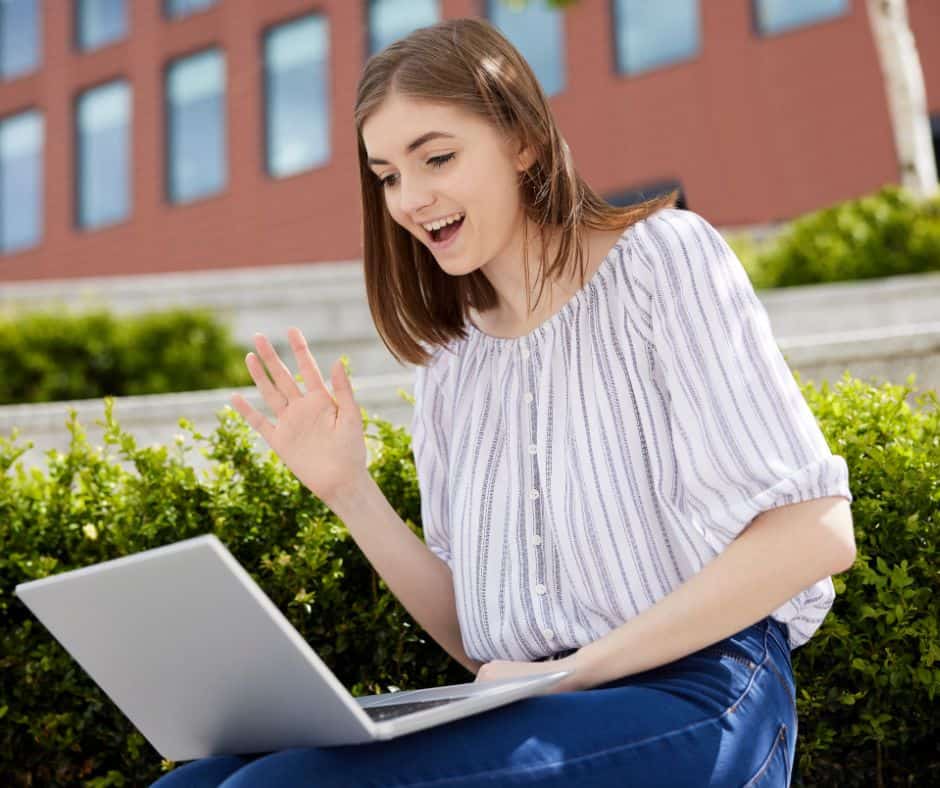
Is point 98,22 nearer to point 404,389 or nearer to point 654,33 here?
point 654,33

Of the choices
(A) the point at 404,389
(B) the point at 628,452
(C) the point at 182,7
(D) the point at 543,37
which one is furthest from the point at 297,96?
(B) the point at 628,452

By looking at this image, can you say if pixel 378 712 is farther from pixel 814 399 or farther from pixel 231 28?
pixel 231 28

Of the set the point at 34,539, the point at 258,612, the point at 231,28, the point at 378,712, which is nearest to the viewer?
the point at 258,612

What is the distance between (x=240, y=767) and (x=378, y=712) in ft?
0.78

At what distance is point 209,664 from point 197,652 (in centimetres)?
2

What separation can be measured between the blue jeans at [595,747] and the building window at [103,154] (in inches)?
A: 784

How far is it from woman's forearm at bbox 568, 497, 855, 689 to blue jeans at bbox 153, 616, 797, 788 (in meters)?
0.05

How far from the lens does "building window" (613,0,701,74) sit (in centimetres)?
1553

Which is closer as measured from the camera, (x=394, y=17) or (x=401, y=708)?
(x=401, y=708)

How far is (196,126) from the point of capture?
66.4 feet

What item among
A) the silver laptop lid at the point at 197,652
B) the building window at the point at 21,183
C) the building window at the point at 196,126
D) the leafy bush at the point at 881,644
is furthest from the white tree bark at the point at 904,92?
the building window at the point at 21,183

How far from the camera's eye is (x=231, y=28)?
781 inches

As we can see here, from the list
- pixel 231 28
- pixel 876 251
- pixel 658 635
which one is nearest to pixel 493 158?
pixel 658 635

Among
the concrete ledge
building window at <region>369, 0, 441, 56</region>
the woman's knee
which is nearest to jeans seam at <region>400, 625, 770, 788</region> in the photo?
the woman's knee
